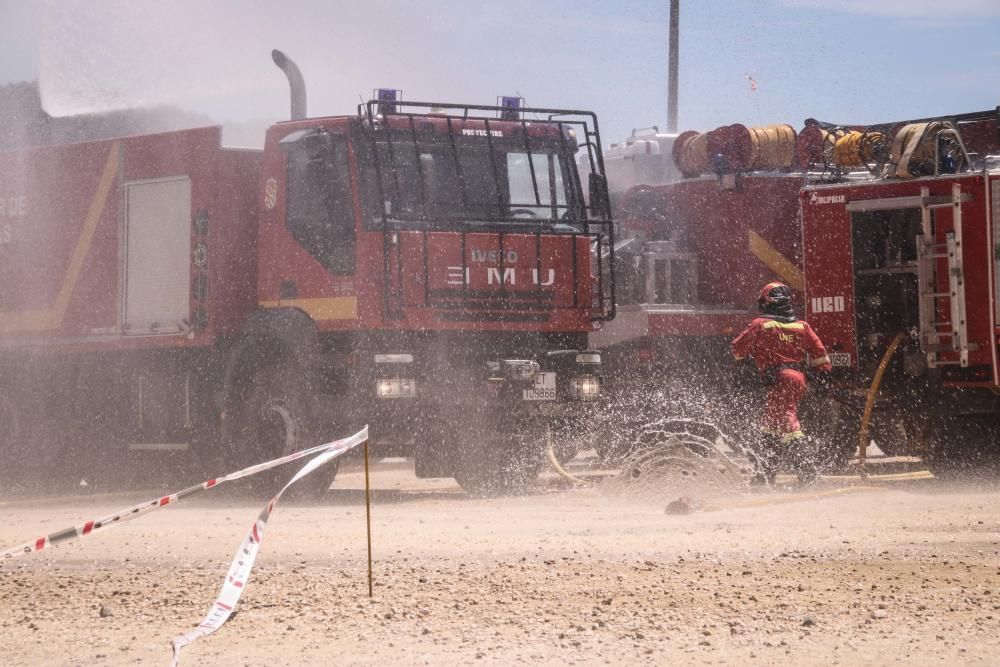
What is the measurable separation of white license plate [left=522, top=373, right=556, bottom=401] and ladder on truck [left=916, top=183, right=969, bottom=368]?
3499mm

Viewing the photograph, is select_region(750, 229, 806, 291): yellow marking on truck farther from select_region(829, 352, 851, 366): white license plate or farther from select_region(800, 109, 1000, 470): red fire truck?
select_region(829, 352, 851, 366): white license plate

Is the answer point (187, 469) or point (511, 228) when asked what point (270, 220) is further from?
point (187, 469)

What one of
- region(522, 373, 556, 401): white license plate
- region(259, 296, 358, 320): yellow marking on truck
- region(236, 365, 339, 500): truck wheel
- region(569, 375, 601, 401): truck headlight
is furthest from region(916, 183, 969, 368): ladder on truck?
region(236, 365, 339, 500): truck wheel

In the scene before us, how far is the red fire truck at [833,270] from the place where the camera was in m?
12.7

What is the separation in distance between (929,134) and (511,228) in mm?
4236

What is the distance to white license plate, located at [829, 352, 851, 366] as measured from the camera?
1366 centimetres

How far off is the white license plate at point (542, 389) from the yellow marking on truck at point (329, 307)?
5.60ft

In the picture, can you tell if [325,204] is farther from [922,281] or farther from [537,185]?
[922,281]

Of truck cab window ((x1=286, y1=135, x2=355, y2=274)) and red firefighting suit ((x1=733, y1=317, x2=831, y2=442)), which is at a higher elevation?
truck cab window ((x1=286, y1=135, x2=355, y2=274))

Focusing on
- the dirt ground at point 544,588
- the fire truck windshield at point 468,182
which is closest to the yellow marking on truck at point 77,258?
the fire truck windshield at point 468,182

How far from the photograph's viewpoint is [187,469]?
49.8 feet

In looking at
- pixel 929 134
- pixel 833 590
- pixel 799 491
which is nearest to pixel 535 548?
pixel 833 590

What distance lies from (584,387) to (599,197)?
1.77 m

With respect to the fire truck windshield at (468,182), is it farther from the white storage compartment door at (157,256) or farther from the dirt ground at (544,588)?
the dirt ground at (544,588)
